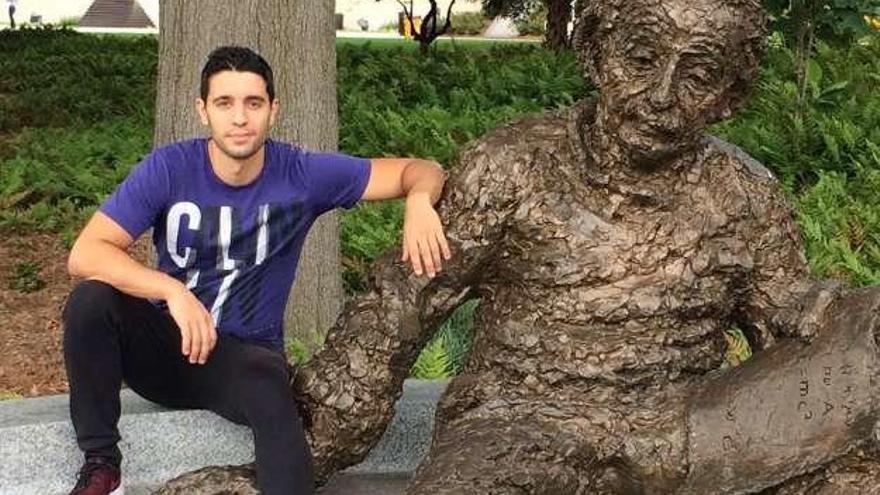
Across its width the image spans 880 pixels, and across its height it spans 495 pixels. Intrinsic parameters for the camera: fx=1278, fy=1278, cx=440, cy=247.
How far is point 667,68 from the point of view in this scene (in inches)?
101

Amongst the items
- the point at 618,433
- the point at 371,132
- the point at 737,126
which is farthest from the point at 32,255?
the point at 618,433

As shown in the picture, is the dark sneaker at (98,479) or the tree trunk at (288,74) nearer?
the dark sneaker at (98,479)

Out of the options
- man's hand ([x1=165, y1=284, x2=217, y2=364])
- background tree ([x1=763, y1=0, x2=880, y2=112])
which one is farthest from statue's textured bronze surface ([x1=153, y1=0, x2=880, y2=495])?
background tree ([x1=763, y1=0, x2=880, y2=112])

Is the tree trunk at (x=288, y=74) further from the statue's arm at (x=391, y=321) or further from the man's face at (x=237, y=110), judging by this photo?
the statue's arm at (x=391, y=321)

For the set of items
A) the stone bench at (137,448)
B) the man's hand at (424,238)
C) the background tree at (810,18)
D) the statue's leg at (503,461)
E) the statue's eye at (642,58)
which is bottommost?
the stone bench at (137,448)

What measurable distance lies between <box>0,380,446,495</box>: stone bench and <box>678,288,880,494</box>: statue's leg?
40.0 inches

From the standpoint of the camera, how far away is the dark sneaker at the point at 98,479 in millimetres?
2875

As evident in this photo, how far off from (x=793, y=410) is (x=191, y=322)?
1.25 meters

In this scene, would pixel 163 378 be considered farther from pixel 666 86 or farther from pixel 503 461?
pixel 666 86

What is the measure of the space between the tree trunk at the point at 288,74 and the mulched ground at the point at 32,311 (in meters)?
1.18

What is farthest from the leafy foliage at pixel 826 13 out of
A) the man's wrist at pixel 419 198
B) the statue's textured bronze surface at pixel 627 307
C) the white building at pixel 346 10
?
the white building at pixel 346 10

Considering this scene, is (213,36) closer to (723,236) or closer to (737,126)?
(723,236)

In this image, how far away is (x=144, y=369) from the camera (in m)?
2.98

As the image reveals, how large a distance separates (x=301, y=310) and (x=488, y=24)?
36083 millimetres
